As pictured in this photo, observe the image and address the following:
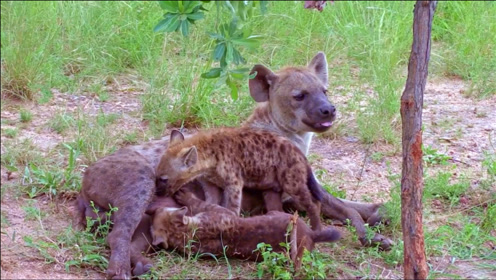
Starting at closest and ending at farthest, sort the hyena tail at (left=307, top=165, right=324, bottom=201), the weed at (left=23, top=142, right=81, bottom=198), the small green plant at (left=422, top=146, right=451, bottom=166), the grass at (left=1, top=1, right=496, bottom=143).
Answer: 1. the hyena tail at (left=307, top=165, right=324, bottom=201)
2. the weed at (left=23, top=142, right=81, bottom=198)
3. the small green plant at (left=422, top=146, right=451, bottom=166)
4. the grass at (left=1, top=1, right=496, bottom=143)

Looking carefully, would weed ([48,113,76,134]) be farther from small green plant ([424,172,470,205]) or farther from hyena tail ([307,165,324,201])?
small green plant ([424,172,470,205])

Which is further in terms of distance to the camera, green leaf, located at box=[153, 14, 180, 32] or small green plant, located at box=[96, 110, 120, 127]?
small green plant, located at box=[96, 110, 120, 127]

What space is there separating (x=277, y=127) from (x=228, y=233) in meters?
1.16

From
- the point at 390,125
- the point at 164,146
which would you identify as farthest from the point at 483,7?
the point at 164,146

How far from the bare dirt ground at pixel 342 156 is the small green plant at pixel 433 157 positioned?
11 cm

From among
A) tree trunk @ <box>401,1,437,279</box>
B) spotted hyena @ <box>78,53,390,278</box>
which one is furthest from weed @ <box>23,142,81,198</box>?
tree trunk @ <box>401,1,437,279</box>

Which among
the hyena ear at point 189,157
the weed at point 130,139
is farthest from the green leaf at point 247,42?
the weed at point 130,139

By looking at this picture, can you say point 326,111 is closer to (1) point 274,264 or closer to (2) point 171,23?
(1) point 274,264

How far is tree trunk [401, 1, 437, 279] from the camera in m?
3.78

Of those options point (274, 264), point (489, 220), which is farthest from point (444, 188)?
point (274, 264)

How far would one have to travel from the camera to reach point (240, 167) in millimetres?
4770

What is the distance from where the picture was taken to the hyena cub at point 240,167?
467 centimetres

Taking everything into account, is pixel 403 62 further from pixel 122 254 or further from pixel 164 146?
pixel 122 254

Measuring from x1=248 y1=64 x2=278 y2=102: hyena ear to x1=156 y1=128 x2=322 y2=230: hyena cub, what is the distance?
0.48 metres
